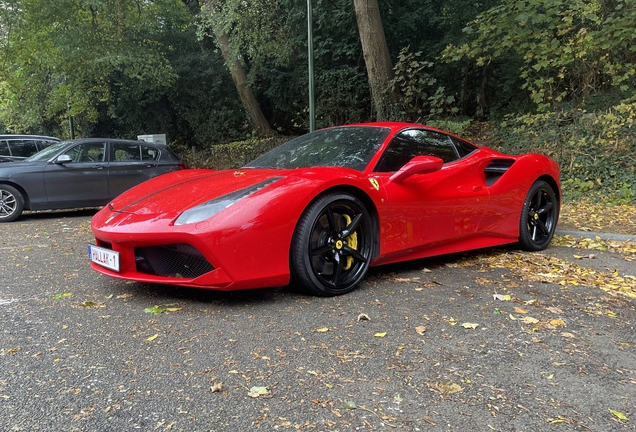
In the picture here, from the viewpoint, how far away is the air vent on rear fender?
4.75 m

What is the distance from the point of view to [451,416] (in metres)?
1.97

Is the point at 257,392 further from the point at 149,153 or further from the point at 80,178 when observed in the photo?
the point at 149,153

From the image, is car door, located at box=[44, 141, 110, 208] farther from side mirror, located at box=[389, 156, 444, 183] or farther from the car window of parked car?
side mirror, located at box=[389, 156, 444, 183]

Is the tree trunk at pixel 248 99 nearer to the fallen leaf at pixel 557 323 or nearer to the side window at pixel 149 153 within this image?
the side window at pixel 149 153

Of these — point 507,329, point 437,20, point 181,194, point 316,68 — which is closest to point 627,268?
point 507,329

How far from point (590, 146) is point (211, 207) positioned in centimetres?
903

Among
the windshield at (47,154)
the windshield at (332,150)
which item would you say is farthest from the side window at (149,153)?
the windshield at (332,150)

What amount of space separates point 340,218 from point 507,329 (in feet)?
4.29

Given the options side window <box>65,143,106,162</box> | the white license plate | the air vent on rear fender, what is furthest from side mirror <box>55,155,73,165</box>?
the air vent on rear fender

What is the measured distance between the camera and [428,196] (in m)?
4.05

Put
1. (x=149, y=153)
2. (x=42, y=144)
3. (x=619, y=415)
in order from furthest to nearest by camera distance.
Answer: (x=42, y=144), (x=149, y=153), (x=619, y=415)

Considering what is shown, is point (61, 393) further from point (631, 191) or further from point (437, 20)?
point (437, 20)

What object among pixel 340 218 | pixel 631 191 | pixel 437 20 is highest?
pixel 437 20

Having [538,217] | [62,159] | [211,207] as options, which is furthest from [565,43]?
[211,207]
